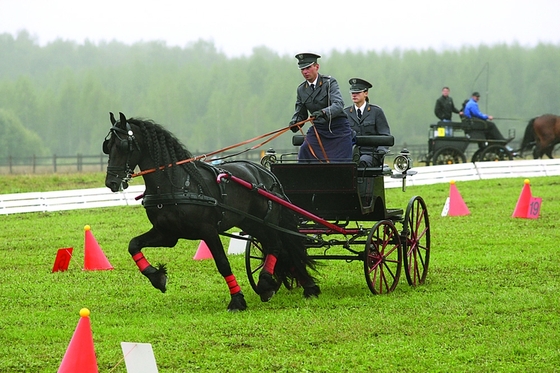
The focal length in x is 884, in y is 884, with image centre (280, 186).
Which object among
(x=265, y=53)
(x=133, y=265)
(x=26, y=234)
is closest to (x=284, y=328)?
(x=133, y=265)

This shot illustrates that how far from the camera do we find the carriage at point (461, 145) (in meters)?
26.0

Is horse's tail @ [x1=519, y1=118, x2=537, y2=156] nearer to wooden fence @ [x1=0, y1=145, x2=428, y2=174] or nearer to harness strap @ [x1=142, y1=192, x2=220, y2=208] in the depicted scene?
wooden fence @ [x1=0, y1=145, x2=428, y2=174]

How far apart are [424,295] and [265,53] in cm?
7468

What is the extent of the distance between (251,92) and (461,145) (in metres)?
50.8

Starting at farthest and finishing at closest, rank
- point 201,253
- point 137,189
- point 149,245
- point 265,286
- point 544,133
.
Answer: point 544,133 < point 137,189 < point 201,253 < point 265,286 < point 149,245

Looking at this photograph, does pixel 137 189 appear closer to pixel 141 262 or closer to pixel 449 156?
pixel 449 156

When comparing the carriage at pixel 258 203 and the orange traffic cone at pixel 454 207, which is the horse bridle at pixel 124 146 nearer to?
the carriage at pixel 258 203

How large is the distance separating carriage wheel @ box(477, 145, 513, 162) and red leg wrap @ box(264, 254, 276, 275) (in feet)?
60.1

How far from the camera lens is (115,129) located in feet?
25.7

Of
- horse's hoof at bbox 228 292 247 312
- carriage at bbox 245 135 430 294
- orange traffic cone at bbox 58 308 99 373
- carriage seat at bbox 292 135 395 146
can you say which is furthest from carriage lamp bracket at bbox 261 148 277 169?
orange traffic cone at bbox 58 308 99 373

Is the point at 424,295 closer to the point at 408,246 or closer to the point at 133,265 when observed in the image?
the point at 408,246

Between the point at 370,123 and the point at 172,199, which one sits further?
the point at 370,123

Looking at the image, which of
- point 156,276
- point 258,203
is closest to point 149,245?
point 156,276

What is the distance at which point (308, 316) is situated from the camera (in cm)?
798
